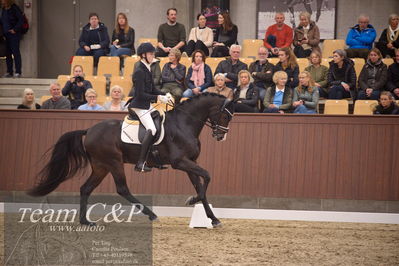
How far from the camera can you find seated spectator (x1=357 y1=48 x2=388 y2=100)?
11.3 metres

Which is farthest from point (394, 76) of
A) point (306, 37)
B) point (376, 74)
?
point (306, 37)

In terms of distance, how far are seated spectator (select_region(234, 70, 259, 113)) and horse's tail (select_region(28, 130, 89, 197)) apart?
9.58ft

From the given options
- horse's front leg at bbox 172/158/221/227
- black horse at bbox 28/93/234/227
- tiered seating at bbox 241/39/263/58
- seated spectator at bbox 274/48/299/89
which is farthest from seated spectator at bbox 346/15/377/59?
horse's front leg at bbox 172/158/221/227

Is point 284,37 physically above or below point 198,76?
above

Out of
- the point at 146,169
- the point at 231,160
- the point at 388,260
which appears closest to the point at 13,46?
the point at 231,160

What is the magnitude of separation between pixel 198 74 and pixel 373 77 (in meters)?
2.72

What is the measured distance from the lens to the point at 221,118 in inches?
333

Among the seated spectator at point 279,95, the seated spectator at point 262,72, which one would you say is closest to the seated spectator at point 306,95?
the seated spectator at point 279,95

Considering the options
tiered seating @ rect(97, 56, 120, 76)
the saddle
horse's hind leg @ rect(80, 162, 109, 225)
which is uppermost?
tiered seating @ rect(97, 56, 120, 76)

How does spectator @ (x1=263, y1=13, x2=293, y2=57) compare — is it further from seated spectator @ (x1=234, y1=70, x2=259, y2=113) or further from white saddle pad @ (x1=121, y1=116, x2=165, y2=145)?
white saddle pad @ (x1=121, y1=116, x2=165, y2=145)

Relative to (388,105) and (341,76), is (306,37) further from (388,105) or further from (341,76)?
(388,105)

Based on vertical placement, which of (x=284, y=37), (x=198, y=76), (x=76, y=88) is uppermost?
(x=284, y=37)

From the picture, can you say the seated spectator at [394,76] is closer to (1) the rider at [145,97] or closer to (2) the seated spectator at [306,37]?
(2) the seated spectator at [306,37]

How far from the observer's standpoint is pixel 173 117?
28.2 feet
